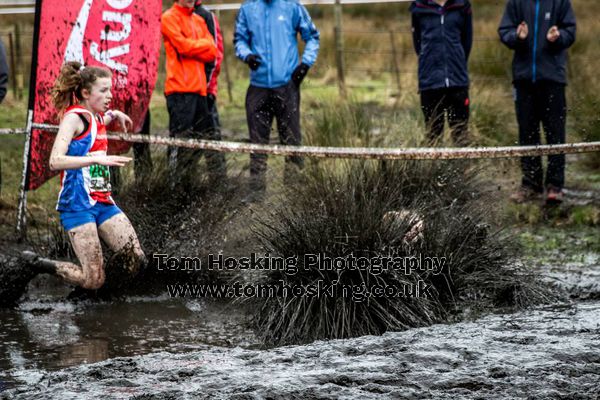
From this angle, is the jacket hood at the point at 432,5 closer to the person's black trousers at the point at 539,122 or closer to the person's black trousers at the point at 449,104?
the person's black trousers at the point at 449,104

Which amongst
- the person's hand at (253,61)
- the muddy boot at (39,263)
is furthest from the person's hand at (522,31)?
the muddy boot at (39,263)

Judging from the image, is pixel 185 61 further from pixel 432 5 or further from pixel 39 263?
pixel 39 263

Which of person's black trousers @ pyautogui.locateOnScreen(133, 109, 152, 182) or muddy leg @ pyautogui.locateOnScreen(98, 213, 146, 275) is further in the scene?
person's black trousers @ pyautogui.locateOnScreen(133, 109, 152, 182)

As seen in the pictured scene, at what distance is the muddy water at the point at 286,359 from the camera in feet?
15.7

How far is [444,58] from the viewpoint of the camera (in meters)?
9.63

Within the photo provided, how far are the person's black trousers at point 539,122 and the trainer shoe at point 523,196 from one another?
6 cm

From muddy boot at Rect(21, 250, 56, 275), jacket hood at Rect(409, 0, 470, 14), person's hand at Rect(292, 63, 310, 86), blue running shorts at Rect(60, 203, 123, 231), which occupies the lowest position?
muddy boot at Rect(21, 250, 56, 275)

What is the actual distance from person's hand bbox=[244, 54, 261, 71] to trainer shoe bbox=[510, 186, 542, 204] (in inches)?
96.5

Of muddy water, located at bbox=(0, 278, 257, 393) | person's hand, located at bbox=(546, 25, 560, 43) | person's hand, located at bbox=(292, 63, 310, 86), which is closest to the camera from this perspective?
muddy water, located at bbox=(0, 278, 257, 393)

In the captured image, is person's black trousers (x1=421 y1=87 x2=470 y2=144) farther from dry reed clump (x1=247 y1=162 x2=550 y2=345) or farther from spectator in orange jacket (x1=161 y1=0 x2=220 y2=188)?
dry reed clump (x1=247 y1=162 x2=550 y2=345)

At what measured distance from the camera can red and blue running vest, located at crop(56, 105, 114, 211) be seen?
264 inches

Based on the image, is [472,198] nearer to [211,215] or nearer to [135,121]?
[211,215]

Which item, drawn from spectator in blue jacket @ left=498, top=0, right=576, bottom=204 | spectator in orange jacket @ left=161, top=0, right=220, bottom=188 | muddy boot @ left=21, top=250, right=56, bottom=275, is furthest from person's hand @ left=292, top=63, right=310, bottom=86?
muddy boot @ left=21, top=250, right=56, bottom=275

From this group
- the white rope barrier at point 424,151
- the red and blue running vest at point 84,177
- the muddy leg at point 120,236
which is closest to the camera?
the red and blue running vest at point 84,177
